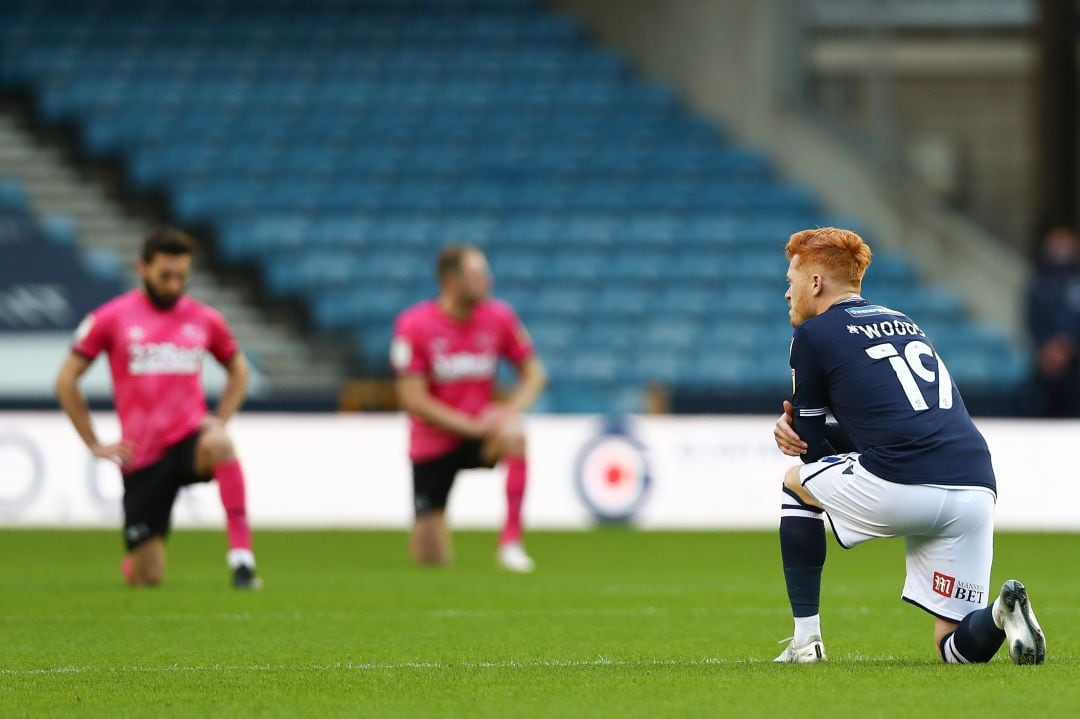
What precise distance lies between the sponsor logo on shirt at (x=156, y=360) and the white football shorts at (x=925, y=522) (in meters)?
4.62

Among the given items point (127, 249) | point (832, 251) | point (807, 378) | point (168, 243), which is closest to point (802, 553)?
point (807, 378)

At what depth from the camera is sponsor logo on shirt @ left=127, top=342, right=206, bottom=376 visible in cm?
972

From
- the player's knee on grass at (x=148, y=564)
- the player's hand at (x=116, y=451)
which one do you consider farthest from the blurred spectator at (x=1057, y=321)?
the player's hand at (x=116, y=451)

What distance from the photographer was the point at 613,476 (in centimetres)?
1495

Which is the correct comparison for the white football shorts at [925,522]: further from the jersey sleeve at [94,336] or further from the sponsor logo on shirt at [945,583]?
the jersey sleeve at [94,336]

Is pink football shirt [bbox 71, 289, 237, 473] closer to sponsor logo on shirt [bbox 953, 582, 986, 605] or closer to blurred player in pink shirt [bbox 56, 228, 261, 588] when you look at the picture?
blurred player in pink shirt [bbox 56, 228, 261, 588]

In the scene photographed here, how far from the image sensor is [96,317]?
31.9ft

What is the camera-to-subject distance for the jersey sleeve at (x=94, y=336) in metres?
9.70

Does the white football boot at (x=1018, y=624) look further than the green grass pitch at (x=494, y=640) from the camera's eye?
Yes

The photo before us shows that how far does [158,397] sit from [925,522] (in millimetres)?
4933

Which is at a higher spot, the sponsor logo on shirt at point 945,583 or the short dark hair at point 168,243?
the short dark hair at point 168,243

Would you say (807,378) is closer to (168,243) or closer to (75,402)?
(168,243)

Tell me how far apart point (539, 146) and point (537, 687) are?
15.6 meters

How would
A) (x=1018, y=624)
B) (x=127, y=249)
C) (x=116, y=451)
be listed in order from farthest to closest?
(x=127, y=249) < (x=116, y=451) < (x=1018, y=624)
